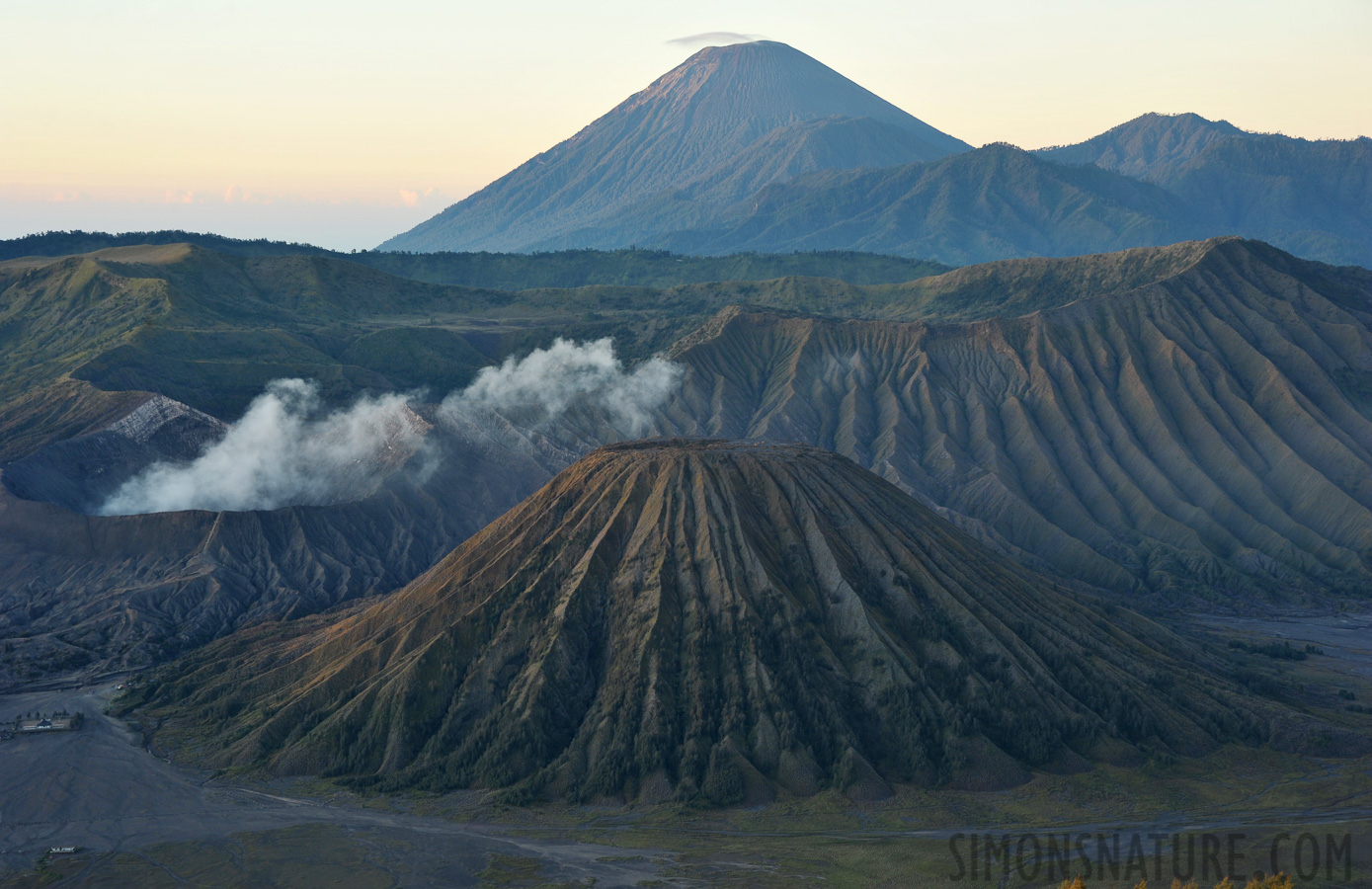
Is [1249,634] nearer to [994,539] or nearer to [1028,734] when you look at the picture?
[994,539]

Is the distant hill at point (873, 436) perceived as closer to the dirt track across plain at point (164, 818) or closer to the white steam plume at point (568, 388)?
the white steam plume at point (568, 388)

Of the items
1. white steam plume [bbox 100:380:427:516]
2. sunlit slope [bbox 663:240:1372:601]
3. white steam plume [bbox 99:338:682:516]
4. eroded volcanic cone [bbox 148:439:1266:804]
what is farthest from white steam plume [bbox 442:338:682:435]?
eroded volcanic cone [bbox 148:439:1266:804]

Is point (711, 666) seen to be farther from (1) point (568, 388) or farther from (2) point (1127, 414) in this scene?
(2) point (1127, 414)

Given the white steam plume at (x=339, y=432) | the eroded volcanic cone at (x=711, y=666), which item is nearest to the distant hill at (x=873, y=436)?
the white steam plume at (x=339, y=432)

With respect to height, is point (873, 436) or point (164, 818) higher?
point (873, 436)

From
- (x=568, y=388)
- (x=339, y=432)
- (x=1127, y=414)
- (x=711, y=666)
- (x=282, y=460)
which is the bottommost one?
(x=711, y=666)

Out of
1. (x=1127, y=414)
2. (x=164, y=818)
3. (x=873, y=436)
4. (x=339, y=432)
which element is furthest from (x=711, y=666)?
(x=1127, y=414)

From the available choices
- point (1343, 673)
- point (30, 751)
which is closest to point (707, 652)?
point (30, 751)
